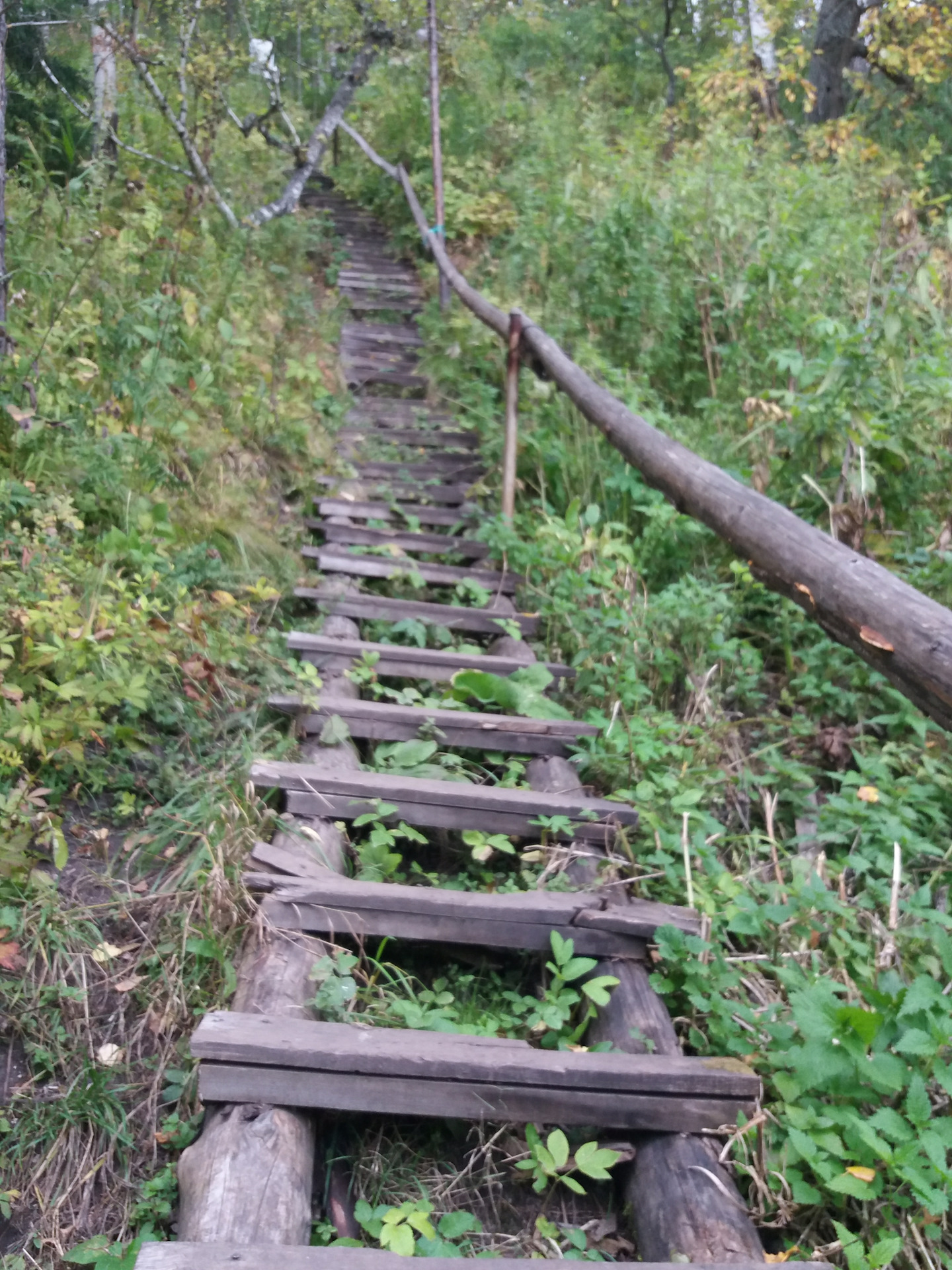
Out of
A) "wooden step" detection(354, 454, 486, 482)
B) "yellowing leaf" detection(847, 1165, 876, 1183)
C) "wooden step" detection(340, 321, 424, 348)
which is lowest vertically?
"yellowing leaf" detection(847, 1165, 876, 1183)

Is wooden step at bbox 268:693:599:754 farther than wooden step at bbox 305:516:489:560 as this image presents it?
No

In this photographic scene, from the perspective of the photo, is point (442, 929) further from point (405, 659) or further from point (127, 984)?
point (405, 659)

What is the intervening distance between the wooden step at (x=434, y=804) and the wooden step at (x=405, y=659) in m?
0.98

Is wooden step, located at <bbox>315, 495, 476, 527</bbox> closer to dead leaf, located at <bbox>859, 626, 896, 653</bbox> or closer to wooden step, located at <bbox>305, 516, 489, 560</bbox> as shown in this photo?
wooden step, located at <bbox>305, 516, 489, 560</bbox>

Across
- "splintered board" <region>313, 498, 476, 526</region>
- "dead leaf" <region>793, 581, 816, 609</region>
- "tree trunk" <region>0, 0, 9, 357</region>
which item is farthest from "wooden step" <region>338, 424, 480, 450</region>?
"dead leaf" <region>793, 581, 816, 609</region>

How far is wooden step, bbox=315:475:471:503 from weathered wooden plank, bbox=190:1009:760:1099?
4.04 metres

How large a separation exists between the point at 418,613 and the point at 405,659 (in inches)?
22.5

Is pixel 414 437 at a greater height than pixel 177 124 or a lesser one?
lesser

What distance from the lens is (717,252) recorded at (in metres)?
6.12

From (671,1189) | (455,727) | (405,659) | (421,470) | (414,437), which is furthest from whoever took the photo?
(414,437)

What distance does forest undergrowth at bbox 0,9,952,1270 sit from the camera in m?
1.87

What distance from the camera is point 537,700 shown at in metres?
3.52

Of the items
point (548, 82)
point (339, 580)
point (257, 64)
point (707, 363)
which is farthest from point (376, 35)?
point (339, 580)

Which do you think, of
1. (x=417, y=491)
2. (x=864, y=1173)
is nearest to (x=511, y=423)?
(x=417, y=491)
